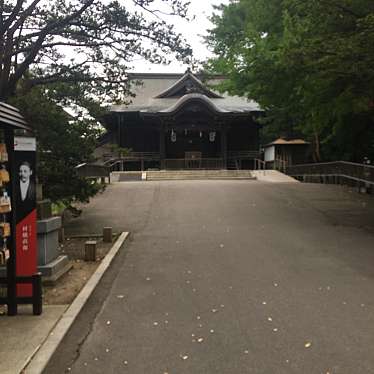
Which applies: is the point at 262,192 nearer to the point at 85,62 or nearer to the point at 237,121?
the point at 85,62

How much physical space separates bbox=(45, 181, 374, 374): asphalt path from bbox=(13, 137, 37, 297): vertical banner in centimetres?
98

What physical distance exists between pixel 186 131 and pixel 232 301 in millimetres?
33203

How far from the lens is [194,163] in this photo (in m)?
37.3

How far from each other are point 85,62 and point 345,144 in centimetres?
1792

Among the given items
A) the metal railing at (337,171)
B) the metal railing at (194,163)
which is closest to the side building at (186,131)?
the metal railing at (194,163)

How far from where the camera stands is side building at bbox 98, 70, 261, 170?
37.0m

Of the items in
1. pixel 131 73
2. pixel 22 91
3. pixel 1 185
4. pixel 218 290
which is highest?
pixel 131 73

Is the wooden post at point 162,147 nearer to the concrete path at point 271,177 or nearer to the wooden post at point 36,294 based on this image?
the concrete path at point 271,177

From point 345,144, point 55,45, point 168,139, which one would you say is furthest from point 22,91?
point 168,139

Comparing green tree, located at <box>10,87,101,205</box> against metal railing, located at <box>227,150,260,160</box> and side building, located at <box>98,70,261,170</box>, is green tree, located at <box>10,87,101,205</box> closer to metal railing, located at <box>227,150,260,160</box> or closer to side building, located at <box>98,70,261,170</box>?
side building, located at <box>98,70,261,170</box>

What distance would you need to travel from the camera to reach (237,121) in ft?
126

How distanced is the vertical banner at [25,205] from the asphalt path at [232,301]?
0.98 metres

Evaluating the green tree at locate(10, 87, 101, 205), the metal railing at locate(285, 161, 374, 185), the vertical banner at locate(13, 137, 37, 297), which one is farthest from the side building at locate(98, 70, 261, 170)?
the vertical banner at locate(13, 137, 37, 297)

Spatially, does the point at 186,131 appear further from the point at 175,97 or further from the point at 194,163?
the point at 175,97
